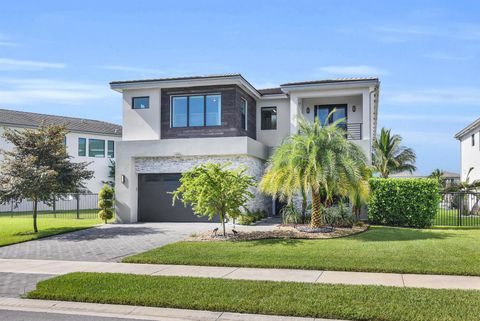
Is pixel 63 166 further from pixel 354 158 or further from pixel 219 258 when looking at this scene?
pixel 354 158

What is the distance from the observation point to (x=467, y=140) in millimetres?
36031

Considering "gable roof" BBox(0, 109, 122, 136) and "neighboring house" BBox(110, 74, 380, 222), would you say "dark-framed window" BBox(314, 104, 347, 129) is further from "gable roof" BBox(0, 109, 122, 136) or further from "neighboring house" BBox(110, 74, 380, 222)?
"gable roof" BBox(0, 109, 122, 136)

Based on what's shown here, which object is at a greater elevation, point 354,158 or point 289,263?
point 354,158

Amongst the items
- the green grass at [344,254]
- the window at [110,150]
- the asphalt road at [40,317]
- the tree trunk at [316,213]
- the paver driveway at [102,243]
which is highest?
the window at [110,150]

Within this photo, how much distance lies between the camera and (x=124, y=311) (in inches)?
301

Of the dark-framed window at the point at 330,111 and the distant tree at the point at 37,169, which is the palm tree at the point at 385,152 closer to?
the dark-framed window at the point at 330,111

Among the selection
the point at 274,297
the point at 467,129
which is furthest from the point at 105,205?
the point at 467,129

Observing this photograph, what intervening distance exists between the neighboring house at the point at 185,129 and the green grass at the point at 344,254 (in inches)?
306

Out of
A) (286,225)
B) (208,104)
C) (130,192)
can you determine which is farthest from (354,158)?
(130,192)

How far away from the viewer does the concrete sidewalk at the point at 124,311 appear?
7.18 m

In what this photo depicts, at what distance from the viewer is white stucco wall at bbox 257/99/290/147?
83.6 feet

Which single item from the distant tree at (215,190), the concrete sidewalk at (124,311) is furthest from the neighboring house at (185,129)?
the concrete sidewalk at (124,311)

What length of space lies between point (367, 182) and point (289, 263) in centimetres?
964

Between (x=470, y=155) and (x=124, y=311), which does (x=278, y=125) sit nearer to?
(x=470, y=155)
